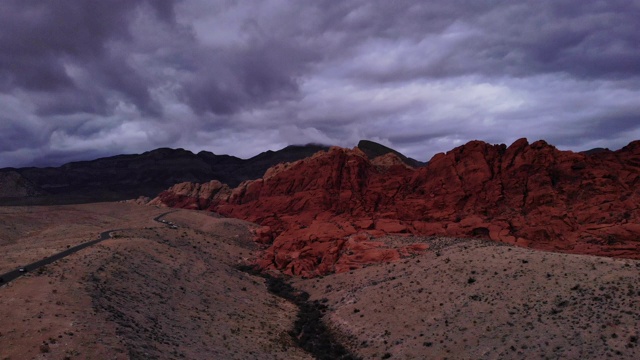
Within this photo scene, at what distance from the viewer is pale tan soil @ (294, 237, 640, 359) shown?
22594mm

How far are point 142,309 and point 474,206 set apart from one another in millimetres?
44454

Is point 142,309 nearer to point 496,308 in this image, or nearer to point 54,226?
point 496,308

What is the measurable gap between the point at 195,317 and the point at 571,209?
139 ft

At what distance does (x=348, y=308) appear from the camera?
121 ft

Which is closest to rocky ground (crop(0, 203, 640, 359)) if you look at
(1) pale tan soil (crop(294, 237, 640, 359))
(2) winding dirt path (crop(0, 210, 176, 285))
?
(1) pale tan soil (crop(294, 237, 640, 359))

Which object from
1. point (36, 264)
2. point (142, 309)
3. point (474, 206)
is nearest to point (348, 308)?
point (142, 309)

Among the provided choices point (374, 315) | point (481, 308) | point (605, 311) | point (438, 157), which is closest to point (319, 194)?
point (438, 157)

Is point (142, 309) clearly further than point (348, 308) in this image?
No

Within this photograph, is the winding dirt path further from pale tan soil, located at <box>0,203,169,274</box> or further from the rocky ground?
the rocky ground

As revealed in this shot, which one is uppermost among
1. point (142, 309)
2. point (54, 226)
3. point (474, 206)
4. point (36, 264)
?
point (474, 206)

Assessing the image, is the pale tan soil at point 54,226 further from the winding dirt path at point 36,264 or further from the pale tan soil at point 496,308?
the pale tan soil at point 496,308

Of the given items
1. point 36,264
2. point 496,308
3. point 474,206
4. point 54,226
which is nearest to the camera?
point 496,308

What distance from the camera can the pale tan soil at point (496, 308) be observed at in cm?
2259

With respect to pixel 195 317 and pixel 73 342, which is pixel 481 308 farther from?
pixel 73 342
